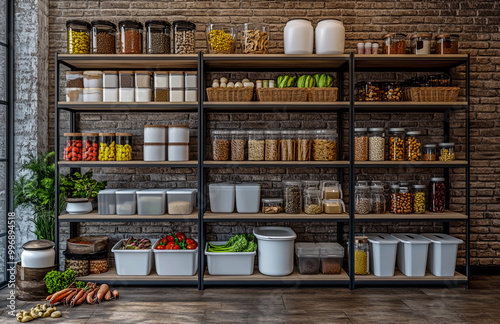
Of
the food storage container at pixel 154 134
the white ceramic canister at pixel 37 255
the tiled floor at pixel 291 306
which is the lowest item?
the tiled floor at pixel 291 306

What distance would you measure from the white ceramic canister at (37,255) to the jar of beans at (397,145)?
2998 millimetres

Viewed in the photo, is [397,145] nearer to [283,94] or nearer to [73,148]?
[283,94]

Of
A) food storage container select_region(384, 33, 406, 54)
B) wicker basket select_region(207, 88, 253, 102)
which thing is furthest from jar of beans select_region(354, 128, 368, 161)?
wicker basket select_region(207, 88, 253, 102)

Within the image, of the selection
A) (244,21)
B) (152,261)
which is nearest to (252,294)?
(152,261)

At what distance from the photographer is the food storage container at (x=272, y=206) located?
11.9 ft

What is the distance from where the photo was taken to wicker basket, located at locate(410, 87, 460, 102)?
3.54 meters

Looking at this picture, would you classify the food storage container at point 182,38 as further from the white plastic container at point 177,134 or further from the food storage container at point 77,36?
the food storage container at point 77,36

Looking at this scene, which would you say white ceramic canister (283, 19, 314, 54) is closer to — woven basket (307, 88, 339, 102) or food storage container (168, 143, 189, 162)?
woven basket (307, 88, 339, 102)

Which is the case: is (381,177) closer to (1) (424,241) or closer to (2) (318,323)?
(1) (424,241)

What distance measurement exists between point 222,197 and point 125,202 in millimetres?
855

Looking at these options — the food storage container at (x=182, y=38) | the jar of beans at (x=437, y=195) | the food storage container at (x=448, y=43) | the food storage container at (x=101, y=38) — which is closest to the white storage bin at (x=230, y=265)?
the jar of beans at (x=437, y=195)

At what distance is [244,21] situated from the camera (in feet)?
13.2

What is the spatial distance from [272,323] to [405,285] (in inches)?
55.9

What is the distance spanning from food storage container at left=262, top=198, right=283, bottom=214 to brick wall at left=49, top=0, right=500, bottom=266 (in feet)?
1.36
